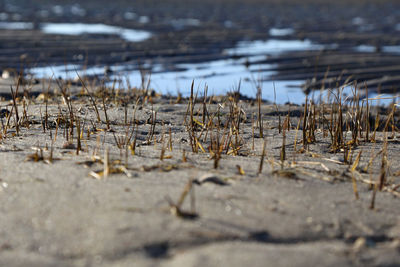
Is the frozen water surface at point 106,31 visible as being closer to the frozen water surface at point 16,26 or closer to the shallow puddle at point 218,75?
the frozen water surface at point 16,26

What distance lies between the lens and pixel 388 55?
25.1ft

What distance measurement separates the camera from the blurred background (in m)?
5.63

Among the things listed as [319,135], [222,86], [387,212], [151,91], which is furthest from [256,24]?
[387,212]

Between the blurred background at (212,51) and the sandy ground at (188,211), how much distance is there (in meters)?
1.16

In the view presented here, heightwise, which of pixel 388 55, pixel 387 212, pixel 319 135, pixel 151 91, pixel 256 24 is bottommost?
pixel 387 212

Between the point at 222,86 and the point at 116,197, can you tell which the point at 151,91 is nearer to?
the point at 222,86

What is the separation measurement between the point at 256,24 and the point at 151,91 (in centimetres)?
917

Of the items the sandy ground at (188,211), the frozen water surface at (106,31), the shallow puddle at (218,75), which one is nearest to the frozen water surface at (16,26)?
the frozen water surface at (106,31)

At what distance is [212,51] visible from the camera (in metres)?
8.02

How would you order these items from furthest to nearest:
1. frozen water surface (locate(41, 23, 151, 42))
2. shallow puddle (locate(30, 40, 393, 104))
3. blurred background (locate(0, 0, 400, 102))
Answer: frozen water surface (locate(41, 23, 151, 42)) < blurred background (locate(0, 0, 400, 102)) < shallow puddle (locate(30, 40, 393, 104))

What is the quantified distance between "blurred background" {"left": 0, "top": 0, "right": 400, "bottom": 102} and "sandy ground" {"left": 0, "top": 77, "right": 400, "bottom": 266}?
116 centimetres

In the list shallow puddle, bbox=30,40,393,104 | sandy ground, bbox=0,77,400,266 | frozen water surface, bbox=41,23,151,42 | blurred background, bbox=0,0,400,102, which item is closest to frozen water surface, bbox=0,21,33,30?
blurred background, bbox=0,0,400,102

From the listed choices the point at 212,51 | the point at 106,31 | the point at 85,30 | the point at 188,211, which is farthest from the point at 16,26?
the point at 188,211

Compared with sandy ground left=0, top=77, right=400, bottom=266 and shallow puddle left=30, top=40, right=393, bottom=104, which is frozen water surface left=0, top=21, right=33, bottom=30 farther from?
sandy ground left=0, top=77, right=400, bottom=266
